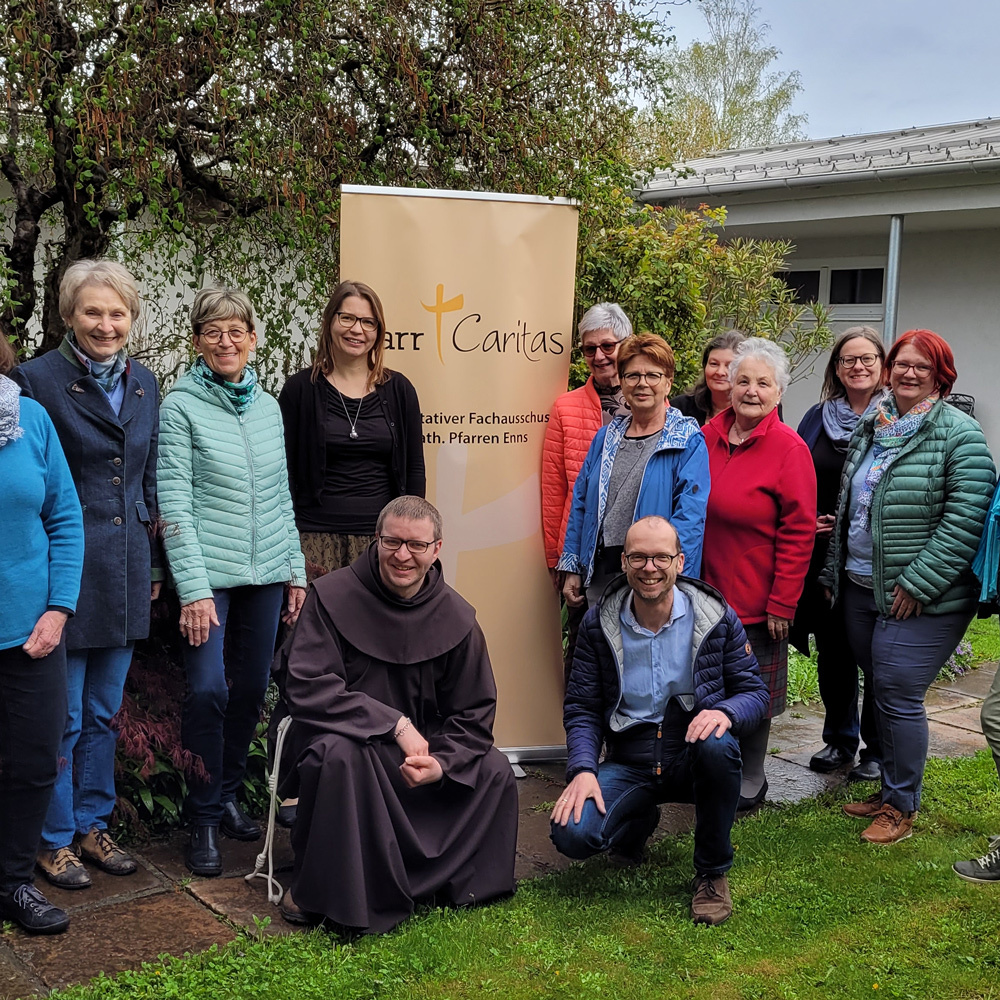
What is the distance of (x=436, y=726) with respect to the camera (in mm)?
3674

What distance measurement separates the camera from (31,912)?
126 inches

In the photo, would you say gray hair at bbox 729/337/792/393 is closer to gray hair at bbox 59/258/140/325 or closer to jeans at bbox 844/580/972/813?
jeans at bbox 844/580/972/813

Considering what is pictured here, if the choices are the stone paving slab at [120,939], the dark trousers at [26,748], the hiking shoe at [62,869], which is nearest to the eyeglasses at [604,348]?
the dark trousers at [26,748]

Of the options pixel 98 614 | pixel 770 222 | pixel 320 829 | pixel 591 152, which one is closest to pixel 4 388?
pixel 98 614

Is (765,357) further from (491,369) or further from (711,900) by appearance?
(711,900)

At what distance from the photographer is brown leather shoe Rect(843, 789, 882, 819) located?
434cm

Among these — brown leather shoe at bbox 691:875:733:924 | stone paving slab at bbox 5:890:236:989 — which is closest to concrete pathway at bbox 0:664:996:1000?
stone paving slab at bbox 5:890:236:989

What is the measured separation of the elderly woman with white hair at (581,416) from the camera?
4586mm

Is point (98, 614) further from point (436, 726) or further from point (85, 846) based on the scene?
point (436, 726)

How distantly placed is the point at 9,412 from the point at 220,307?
884 millimetres

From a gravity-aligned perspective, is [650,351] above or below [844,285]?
below

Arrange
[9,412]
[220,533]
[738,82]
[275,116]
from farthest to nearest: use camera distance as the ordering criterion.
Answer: [738,82]
[275,116]
[220,533]
[9,412]

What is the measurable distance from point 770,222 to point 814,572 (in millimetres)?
6570

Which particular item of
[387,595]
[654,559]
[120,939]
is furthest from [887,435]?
[120,939]
